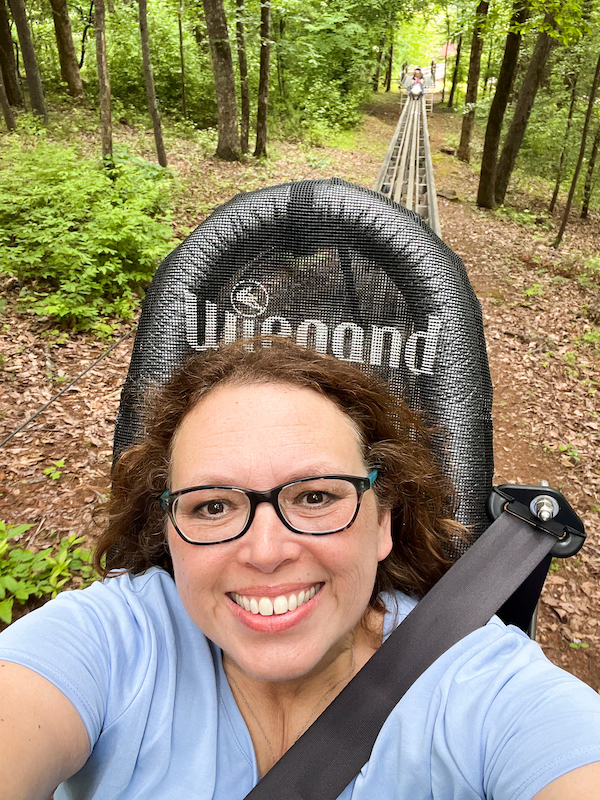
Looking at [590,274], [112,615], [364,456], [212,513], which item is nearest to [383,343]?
[364,456]

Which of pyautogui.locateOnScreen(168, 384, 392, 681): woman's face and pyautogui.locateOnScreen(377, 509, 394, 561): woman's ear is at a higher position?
pyautogui.locateOnScreen(168, 384, 392, 681): woman's face

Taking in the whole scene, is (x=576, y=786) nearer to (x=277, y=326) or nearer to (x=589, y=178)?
(x=277, y=326)

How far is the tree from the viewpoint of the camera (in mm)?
9000

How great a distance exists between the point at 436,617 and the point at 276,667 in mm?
527

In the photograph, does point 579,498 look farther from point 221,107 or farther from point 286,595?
point 221,107

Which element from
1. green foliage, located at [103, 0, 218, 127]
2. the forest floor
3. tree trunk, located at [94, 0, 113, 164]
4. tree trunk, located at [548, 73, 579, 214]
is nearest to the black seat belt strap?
the forest floor

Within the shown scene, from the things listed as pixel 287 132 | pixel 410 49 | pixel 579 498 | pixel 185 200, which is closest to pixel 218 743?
pixel 579 498

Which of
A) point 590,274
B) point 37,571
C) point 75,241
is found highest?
point 75,241

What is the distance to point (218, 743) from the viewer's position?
1191 mm

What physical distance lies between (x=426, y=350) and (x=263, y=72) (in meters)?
11.1

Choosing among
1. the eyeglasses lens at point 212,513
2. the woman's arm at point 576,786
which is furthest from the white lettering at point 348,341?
the woman's arm at point 576,786

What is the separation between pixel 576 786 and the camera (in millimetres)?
890

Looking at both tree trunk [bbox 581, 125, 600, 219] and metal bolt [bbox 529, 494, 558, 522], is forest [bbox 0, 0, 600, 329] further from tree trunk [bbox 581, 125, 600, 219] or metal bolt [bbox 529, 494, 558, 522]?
metal bolt [bbox 529, 494, 558, 522]

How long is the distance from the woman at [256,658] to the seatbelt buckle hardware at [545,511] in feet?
1.26
